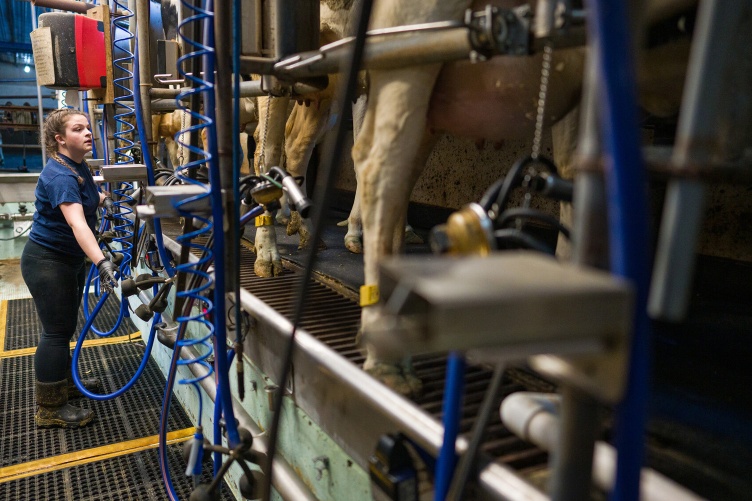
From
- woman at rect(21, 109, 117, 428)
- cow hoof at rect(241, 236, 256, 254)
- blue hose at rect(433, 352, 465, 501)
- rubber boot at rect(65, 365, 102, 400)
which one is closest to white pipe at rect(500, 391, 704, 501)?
blue hose at rect(433, 352, 465, 501)

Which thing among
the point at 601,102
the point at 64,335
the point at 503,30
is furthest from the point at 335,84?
the point at 601,102

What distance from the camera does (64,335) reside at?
11.1 feet

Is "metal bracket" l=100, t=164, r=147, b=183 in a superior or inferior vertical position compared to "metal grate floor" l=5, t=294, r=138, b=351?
superior

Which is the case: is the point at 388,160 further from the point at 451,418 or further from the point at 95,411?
the point at 95,411

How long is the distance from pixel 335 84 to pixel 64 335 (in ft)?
7.17

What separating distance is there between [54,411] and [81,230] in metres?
1.12

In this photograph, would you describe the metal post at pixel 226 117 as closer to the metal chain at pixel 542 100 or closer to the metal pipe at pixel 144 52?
the metal chain at pixel 542 100

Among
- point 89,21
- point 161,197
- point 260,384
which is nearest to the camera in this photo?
point 161,197

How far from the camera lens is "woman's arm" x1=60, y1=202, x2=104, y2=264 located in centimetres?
296

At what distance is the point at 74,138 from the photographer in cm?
323

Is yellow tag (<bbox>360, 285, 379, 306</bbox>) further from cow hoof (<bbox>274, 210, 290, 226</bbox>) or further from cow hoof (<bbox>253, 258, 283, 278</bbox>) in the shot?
cow hoof (<bbox>274, 210, 290, 226</bbox>)

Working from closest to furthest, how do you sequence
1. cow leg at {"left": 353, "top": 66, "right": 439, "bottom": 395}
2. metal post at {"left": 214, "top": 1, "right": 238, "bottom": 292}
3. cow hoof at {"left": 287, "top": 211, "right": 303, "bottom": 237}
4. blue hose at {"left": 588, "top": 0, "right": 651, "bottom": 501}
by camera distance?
blue hose at {"left": 588, "top": 0, "right": 651, "bottom": 501} < metal post at {"left": 214, "top": 1, "right": 238, "bottom": 292} < cow leg at {"left": 353, "top": 66, "right": 439, "bottom": 395} < cow hoof at {"left": 287, "top": 211, "right": 303, "bottom": 237}

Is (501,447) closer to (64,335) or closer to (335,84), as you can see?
(335,84)

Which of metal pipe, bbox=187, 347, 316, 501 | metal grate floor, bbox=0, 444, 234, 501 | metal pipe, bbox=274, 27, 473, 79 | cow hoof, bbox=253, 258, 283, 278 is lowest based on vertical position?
metal grate floor, bbox=0, 444, 234, 501
